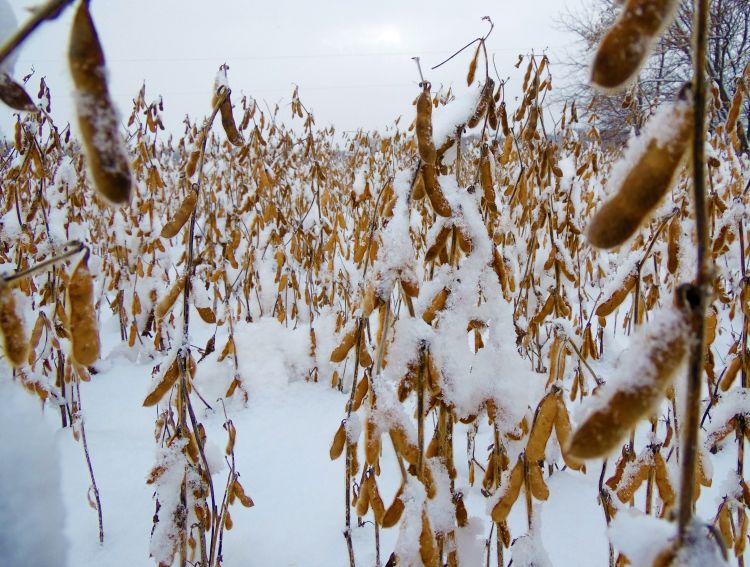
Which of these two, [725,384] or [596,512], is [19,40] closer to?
[725,384]

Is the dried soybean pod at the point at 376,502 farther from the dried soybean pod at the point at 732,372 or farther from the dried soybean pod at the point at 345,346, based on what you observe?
the dried soybean pod at the point at 732,372

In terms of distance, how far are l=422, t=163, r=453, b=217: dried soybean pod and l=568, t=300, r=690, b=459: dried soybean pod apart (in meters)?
Answer: 0.51

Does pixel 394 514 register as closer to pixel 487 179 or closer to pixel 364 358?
pixel 364 358

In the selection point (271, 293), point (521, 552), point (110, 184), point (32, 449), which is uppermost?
point (271, 293)

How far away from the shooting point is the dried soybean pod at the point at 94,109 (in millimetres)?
395

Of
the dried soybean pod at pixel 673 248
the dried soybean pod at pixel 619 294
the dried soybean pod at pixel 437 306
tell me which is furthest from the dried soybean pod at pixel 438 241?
the dried soybean pod at pixel 673 248

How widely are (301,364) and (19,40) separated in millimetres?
2728

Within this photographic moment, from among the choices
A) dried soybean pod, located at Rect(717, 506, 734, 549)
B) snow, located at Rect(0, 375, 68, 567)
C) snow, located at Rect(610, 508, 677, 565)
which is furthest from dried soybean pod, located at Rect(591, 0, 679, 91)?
dried soybean pod, located at Rect(717, 506, 734, 549)

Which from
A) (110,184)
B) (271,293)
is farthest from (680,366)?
(271,293)

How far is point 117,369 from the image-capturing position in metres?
3.21

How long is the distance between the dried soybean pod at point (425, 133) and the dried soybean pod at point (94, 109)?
503 millimetres

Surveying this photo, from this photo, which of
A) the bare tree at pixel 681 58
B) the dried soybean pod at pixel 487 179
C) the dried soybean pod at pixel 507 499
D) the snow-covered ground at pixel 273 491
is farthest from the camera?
the bare tree at pixel 681 58

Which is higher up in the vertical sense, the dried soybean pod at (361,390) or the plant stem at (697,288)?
the plant stem at (697,288)

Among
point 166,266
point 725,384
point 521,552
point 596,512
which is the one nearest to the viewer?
point 521,552
